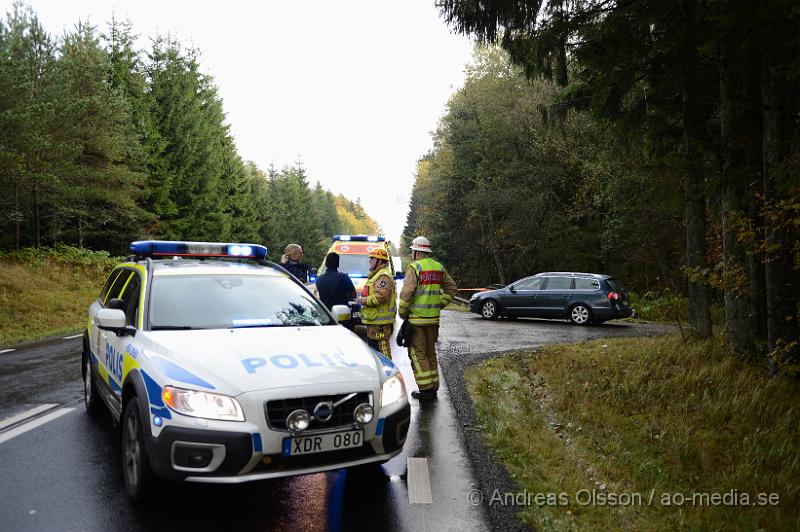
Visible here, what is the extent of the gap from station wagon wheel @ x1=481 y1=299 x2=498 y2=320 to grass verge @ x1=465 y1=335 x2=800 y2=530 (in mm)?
10276

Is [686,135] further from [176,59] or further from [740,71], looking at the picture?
[176,59]

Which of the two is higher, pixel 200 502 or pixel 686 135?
pixel 686 135

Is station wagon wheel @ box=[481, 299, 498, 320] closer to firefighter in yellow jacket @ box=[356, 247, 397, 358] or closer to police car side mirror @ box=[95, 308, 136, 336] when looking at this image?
firefighter in yellow jacket @ box=[356, 247, 397, 358]

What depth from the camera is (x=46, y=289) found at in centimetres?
2231

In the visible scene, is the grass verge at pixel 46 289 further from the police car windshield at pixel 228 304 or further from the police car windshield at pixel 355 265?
the police car windshield at pixel 228 304

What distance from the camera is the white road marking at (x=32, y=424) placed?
18.8 feet

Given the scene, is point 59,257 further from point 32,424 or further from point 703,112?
point 703,112

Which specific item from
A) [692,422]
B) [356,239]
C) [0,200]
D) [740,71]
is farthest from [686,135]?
[0,200]

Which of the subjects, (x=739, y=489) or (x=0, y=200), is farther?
(x=0, y=200)

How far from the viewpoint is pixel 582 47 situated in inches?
340

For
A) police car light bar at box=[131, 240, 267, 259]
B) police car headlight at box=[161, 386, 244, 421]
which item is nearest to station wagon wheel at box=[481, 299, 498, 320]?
police car light bar at box=[131, 240, 267, 259]

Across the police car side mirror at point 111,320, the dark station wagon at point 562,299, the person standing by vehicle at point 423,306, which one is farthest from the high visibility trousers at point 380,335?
the dark station wagon at point 562,299

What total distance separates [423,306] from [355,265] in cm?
923

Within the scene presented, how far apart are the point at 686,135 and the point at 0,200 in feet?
73.7
